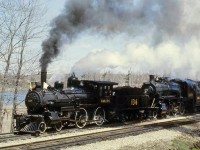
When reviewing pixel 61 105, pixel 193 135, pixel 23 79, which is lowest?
pixel 193 135

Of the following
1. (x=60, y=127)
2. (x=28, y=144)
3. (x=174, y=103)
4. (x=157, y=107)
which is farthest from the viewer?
(x=174, y=103)

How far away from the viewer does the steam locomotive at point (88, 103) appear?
16.2m

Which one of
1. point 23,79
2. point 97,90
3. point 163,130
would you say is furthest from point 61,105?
point 23,79

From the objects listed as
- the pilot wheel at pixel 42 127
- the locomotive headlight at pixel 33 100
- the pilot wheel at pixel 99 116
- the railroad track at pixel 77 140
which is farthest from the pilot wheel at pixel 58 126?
the pilot wheel at pixel 99 116

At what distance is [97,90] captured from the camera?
19.3 meters

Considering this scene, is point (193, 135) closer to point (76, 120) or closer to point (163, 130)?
point (163, 130)

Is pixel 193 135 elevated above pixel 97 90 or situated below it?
below

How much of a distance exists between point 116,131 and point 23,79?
885cm

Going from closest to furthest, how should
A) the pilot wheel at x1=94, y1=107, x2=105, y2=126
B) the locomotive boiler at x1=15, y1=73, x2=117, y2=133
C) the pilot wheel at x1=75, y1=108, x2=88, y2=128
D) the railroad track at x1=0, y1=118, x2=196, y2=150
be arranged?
the railroad track at x1=0, y1=118, x2=196, y2=150 < the locomotive boiler at x1=15, y1=73, x2=117, y2=133 < the pilot wheel at x1=75, y1=108, x2=88, y2=128 < the pilot wheel at x1=94, y1=107, x2=105, y2=126

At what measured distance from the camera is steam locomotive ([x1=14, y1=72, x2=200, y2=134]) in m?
16.2

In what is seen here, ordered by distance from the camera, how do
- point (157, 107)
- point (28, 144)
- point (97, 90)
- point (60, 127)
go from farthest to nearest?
1. point (157, 107)
2. point (97, 90)
3. point (60, 127)
4. point (28, 144)

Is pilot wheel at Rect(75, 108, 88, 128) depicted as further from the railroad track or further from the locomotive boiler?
the railroad track

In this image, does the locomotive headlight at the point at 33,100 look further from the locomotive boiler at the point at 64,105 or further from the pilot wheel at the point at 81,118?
the pilot wheel at the point at 81,118

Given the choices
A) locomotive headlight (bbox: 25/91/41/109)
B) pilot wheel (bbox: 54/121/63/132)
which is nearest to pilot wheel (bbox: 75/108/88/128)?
pilot wheel (bbox: 54/121/63/132)
